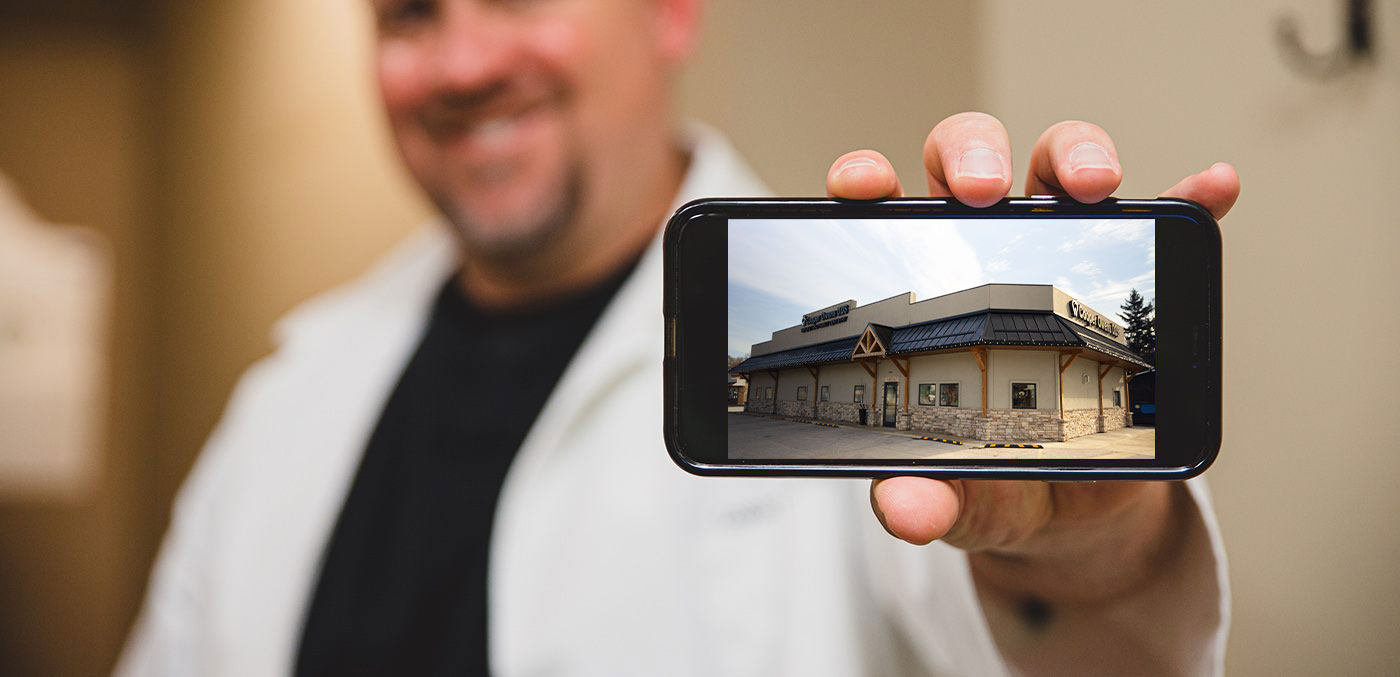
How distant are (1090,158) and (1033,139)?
0.28m

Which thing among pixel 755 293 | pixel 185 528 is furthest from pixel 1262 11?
pixel 185 528

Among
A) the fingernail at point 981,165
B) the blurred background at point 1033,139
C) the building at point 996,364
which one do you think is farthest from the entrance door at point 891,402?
the blurred background at point 1033,139

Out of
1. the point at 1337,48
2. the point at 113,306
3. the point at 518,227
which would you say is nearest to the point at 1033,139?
the point at 1337,48

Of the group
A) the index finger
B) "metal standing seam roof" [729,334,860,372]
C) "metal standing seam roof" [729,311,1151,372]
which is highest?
the index finger

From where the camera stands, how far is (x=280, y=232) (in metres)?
0.77

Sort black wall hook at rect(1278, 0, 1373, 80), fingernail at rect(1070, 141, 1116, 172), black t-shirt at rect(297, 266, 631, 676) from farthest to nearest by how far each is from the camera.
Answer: black t-shirt at rect(297, 266, 631, 676)
black wall hook at rect(1278, 0, 1373, 80)
fingernail at rect(1070, 141, 1116, 172)

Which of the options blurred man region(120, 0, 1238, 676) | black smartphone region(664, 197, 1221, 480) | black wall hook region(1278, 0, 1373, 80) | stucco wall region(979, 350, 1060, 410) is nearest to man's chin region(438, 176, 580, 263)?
blurred man region(120, 0, 1238, 676)

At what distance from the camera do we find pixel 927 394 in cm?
31

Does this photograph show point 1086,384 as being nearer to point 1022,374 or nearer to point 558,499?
point 1022,374

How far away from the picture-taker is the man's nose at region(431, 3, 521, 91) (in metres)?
0.57

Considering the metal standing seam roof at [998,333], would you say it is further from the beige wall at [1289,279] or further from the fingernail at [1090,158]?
the beige wall at [1289,279]

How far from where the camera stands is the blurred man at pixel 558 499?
40 centimetres

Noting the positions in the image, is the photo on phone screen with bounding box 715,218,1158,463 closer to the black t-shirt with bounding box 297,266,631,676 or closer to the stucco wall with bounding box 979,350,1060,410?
the stucco wall with bounding box 979,350,1060,410

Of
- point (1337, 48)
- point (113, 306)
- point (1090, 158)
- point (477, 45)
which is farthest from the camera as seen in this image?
point (113, 306)
